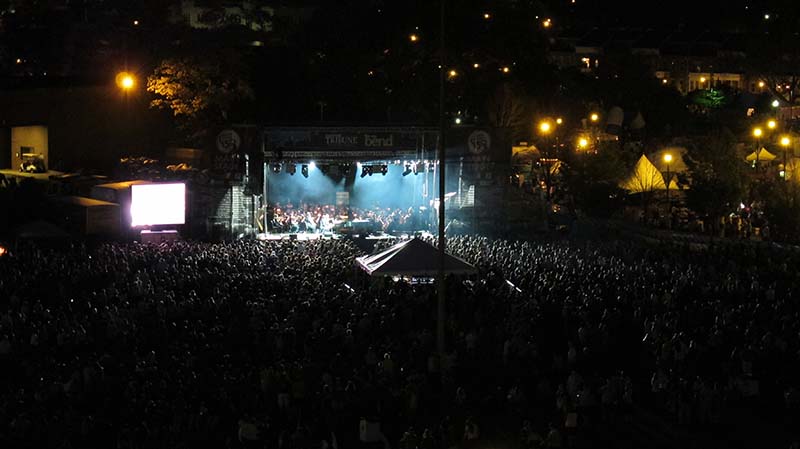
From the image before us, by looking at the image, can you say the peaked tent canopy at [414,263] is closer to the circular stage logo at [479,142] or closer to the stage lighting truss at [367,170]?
the circular stage logo at [479,142]

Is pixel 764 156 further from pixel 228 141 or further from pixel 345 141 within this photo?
pixel 228 141

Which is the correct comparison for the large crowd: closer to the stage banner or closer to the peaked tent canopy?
the peaked tent canopy

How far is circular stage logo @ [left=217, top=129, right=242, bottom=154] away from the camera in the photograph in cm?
3011

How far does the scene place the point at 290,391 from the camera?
1277 centimetres

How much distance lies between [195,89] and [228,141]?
824 cm

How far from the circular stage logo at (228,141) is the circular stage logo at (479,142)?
302 inches

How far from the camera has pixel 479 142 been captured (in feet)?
106

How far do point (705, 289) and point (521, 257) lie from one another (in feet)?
16.2

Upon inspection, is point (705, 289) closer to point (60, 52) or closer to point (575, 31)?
point (60, 52)

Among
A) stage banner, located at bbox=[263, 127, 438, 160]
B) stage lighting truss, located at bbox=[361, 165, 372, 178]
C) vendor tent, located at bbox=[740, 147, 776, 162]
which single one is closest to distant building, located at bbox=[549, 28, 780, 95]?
vendor tent, located at bbox=[740, 147, 776, 162]

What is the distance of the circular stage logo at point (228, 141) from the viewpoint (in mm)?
30109

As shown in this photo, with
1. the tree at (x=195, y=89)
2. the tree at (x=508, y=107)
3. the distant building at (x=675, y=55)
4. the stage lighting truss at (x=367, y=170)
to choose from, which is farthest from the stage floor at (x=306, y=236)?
the distant building at (x=675, y=55)

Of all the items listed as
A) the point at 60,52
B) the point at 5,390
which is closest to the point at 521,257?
the point at 5,390

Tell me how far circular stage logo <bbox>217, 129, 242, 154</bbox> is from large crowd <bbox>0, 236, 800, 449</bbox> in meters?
9.39
